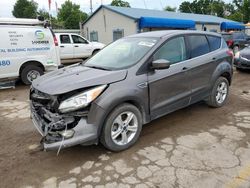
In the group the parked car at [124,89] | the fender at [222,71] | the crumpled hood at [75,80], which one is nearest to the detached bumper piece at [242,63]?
the fender at [222,71]

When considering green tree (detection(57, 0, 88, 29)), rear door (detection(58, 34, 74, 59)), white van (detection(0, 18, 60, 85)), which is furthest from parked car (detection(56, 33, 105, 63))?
green tree (detection(57, 0, 88, 29))

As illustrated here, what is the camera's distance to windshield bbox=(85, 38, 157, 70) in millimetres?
4023

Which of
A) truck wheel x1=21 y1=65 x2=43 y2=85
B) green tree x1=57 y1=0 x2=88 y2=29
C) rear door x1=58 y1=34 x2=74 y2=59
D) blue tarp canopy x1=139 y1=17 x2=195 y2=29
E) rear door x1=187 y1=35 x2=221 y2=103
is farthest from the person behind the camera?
green tree x1=57 y1=0 x2=88 y2=29

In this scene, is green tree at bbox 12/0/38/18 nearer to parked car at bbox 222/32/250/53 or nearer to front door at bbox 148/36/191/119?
parked car at bbox 222/32/250/53

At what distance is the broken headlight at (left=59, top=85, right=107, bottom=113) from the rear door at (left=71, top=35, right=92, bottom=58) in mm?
10925

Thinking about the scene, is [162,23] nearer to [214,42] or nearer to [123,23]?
[123,23]

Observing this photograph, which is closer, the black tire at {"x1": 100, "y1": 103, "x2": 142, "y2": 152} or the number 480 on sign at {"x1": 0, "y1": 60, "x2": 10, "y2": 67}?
the black tire at {"x1": 100, "y1": 103, "x2": 142, "y2": 152}

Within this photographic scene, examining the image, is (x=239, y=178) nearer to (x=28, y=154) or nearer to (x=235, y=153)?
(x=235, y=153)

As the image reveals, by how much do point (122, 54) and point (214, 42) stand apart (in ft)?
7.38

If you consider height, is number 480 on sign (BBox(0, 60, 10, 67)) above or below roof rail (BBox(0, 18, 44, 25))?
below

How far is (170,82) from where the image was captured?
4.22m

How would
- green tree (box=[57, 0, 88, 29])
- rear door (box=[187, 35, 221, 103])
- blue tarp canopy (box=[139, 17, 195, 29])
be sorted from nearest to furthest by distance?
1. rear door (box=[187, 35, 221, 103])
2. blue tarp canopy (box=[139, 17, 195, 29])
3. green tree (box=[57, 0, 88, 29])

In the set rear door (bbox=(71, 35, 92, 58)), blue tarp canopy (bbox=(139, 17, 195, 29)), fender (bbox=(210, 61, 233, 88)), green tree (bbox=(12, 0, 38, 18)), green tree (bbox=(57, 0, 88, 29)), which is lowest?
fender (bbox=(210, 61, 233, 88))

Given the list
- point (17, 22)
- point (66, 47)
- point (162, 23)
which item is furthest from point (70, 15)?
point (17, 22)
